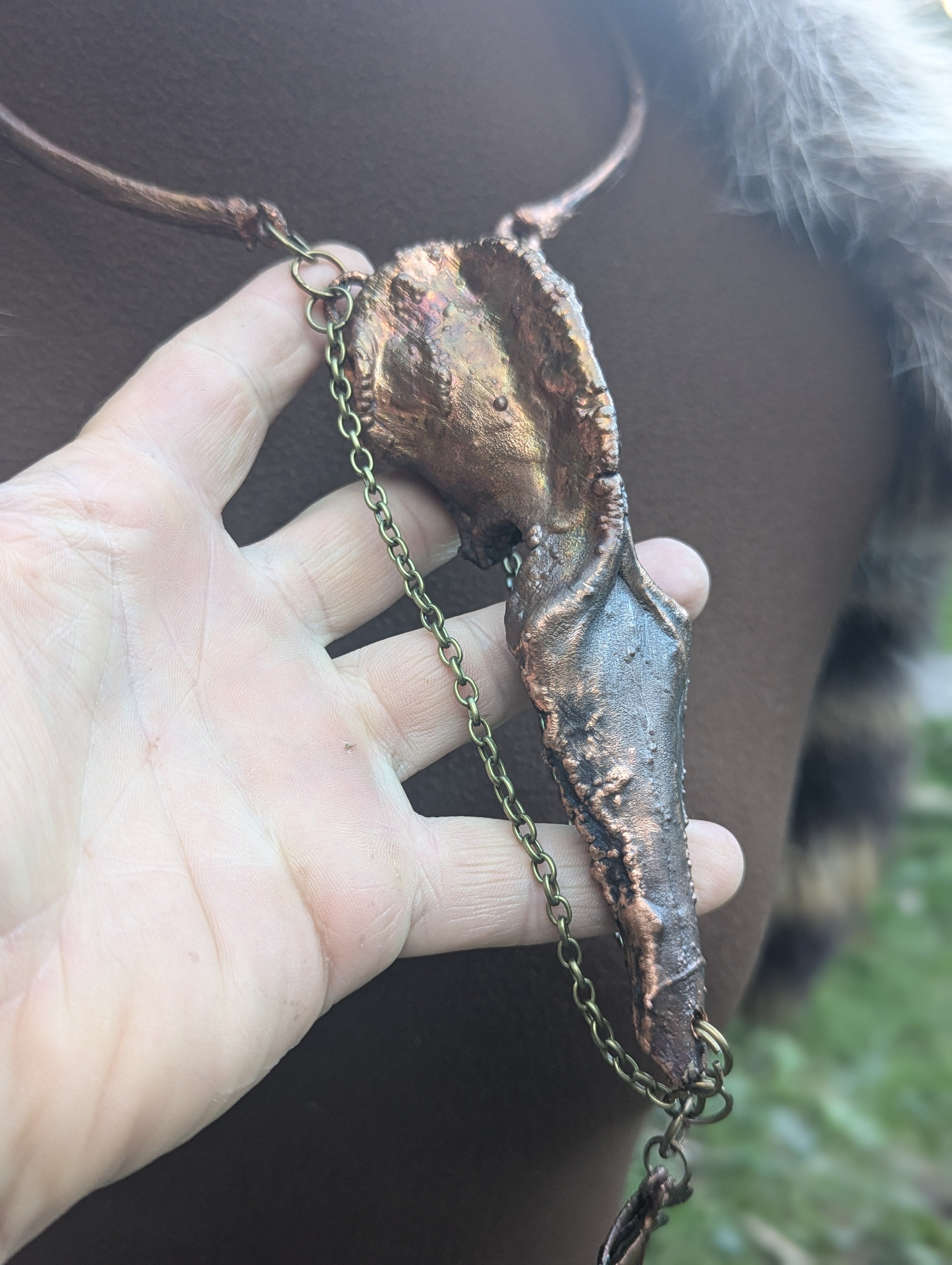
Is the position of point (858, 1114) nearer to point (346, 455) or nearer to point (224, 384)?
point (346, 455)

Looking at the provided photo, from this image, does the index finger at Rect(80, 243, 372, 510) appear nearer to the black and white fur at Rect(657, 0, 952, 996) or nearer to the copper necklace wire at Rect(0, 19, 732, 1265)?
the copper necklace wire at Rect(0, 19, 732, 1265)

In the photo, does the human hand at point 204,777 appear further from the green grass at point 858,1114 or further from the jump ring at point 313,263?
the green grass at point 858,1114

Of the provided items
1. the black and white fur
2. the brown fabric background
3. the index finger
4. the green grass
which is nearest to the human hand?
the index finger

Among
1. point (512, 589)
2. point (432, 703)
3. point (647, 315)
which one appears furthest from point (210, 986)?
point (647, 315)

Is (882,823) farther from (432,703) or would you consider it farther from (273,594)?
(273,594)

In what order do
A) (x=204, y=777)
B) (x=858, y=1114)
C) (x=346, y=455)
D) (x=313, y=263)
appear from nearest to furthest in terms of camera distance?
(x=204, y=777), (x=313, y=263), (x=346, y=455), (x=858, y=1114)

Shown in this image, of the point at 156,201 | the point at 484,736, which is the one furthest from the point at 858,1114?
the point at 156,201

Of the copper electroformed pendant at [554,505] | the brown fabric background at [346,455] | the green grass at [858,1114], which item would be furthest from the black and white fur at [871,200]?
the copper electroformed pendant at [554,505]
